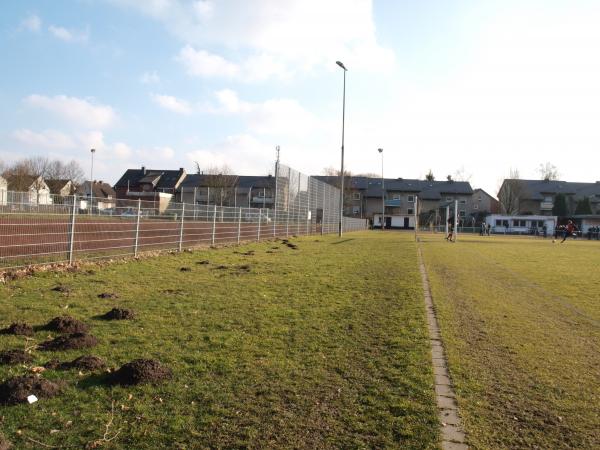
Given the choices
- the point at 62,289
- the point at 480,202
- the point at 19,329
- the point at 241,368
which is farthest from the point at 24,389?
the point at 480,202

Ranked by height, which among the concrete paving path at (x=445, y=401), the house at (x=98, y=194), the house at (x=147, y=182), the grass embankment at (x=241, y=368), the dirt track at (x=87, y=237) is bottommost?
the grass embankment at (x=241, y=368)

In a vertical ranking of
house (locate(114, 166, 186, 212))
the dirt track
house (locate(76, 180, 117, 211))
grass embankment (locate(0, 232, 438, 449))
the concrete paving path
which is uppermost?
house (locate(114, 166, 186, 212))

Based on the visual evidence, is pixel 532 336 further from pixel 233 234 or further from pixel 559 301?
pixel 233 234

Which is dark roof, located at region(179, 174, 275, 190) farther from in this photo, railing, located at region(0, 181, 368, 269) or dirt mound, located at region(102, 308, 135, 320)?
dirt mound, located at region(102, 308, 135, 320)

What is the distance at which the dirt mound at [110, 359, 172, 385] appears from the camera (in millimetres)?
4621

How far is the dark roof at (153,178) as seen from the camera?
95.2 m

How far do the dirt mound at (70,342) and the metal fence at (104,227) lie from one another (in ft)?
20.4

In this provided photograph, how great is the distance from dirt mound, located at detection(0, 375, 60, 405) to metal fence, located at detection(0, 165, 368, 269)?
25.2 ft

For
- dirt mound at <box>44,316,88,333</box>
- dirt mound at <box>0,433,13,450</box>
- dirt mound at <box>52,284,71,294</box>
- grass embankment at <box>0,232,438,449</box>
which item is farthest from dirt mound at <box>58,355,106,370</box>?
dirt mound at <box>52,284,71,294</box>

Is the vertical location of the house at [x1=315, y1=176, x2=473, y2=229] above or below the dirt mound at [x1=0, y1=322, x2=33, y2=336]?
above

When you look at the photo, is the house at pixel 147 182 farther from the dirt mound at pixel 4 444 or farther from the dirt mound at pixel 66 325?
the dirt mound at pixel 4 444

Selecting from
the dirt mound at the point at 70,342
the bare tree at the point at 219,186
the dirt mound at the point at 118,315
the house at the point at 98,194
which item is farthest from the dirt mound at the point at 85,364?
the bare tree at the point at 219,186

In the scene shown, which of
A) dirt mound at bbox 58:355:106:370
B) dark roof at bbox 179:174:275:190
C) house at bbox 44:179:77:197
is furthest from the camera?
dark roof at bbox 179:174:275:190

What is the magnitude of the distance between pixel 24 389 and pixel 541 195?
106 m
